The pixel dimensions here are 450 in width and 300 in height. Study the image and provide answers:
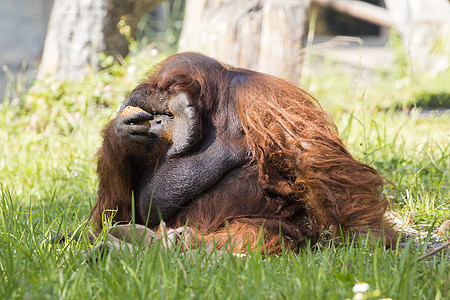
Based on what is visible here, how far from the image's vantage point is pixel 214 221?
2.26 metres

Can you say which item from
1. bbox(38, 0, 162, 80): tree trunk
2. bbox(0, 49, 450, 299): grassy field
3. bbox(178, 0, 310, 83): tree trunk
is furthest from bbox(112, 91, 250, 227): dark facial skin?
bbox(38, 0, 162, 80): tree trunk

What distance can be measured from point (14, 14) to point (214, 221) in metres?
7.03

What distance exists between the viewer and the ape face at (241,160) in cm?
222

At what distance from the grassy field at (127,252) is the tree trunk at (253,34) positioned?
76 cm

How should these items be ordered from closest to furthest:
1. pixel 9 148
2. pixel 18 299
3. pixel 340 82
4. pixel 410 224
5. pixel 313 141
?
pixel 18 299 < pixel 313 141 < pixel 410 224 < pixel 9 148 < pixel 340 82

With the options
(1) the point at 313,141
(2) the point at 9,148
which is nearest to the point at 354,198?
(1) the point at 313,141

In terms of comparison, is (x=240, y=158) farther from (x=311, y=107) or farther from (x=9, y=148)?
(x=9, y=148)

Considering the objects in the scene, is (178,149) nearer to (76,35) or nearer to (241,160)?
(241,160)

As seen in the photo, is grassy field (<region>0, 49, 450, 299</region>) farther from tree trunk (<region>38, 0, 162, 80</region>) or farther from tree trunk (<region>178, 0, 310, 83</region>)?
tree trunk (<region>178, 0, 310, 83</region>)

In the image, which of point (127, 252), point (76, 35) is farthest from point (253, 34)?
point (127, 252)

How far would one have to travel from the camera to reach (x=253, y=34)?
15.4 feet

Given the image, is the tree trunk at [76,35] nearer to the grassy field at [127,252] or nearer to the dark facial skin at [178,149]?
the grassy field at [127,252]

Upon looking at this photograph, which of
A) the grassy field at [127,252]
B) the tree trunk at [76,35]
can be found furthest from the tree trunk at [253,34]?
the tree trunk at [76,35]

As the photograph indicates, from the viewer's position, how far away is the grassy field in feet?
4.86
